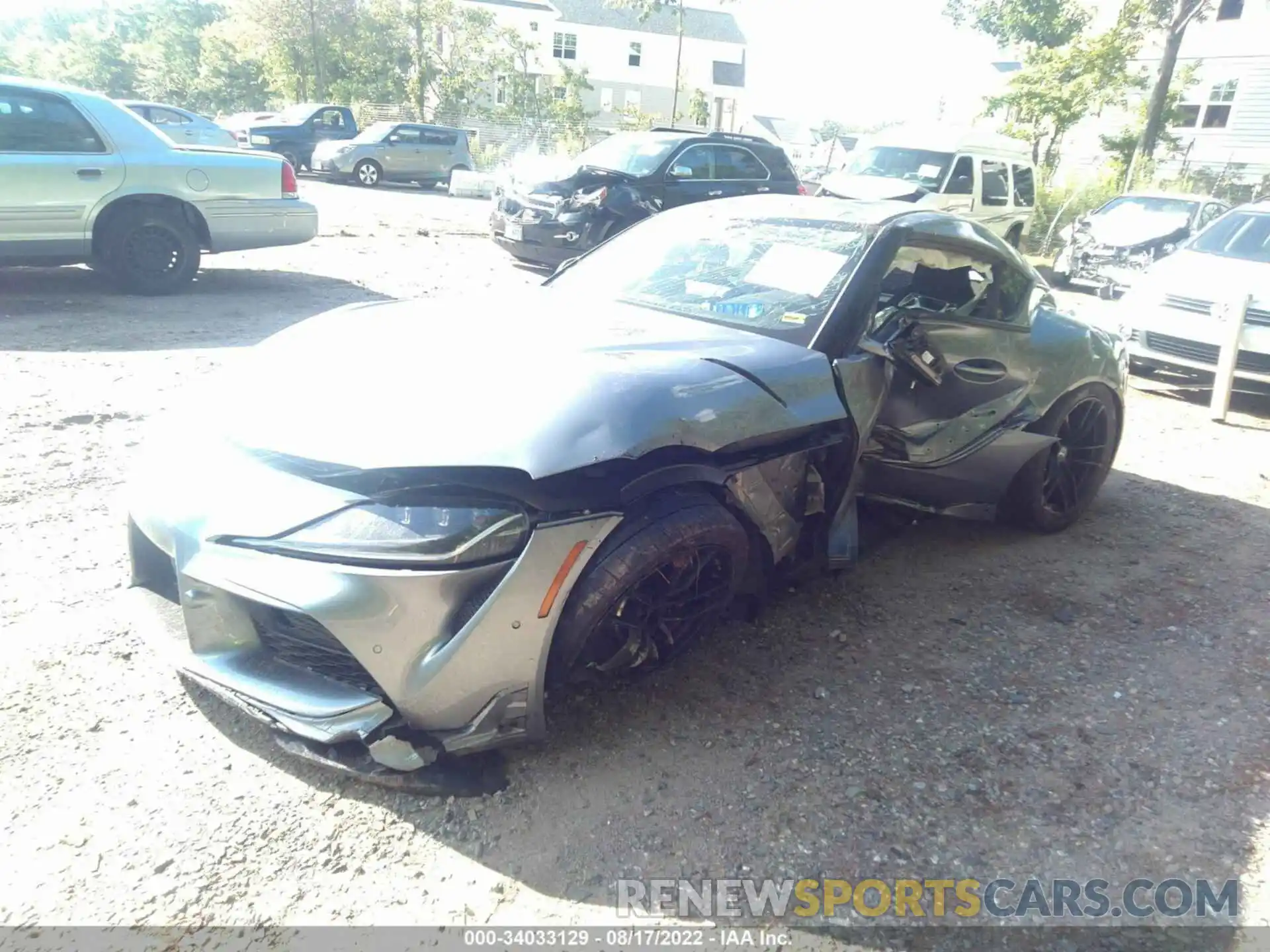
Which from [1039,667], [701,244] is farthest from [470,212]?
[1039,667]

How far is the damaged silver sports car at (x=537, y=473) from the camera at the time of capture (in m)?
2.09

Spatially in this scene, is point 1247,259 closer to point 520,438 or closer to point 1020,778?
point 1020,778

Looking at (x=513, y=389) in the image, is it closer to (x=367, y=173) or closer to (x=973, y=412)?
(x=973, y=412)

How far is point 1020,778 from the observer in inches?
98.9

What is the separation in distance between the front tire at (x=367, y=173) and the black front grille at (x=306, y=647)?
19731 mm

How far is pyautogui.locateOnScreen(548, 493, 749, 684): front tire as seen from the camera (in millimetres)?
2256

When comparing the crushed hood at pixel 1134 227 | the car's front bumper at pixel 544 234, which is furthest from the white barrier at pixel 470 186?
the crushed hood at pixel 1134 227

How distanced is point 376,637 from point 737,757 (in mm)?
1094

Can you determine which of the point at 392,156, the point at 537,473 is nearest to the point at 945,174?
the point at 537,473

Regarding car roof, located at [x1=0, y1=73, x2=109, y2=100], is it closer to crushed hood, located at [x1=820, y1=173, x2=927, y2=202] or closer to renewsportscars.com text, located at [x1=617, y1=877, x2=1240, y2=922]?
renewsportscars.com text, located at [x1=617, y1=877, x2=1240, y2=922]

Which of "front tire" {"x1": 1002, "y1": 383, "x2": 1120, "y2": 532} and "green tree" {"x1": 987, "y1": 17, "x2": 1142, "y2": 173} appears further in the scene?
"green tree" {"x1": 987, "y1": 17, "x2": 1142, "y2": 173}

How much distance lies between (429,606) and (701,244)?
217 cm

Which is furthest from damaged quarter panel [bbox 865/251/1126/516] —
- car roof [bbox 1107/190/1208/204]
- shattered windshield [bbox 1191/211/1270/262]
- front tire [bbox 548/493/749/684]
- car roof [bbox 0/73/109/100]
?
car roof [bbox 1107/190/1208/204]

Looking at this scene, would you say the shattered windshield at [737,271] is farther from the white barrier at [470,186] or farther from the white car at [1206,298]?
the white barrier at [470,186]
